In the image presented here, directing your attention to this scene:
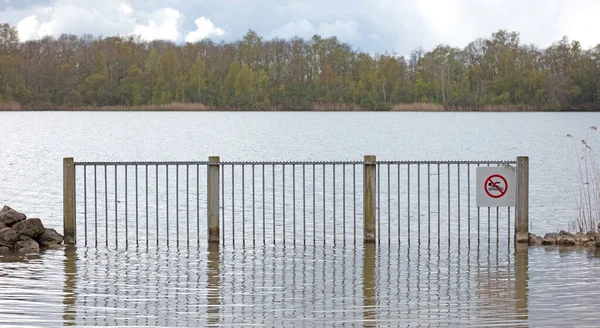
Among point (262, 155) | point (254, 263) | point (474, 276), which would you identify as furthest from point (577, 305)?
point (262, 155)

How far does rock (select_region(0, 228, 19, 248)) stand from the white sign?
7.17 meters

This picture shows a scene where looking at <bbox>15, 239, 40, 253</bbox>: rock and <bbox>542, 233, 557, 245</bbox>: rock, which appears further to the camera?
<bbox>542, 233, 557, 245</bbox>: rock

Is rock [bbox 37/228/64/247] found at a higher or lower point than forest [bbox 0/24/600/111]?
lower

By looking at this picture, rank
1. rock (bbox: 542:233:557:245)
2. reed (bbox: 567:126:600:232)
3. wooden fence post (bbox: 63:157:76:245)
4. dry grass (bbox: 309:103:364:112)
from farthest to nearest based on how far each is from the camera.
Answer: dry grass (bbox: 309:103:364:112) → reed (bbox: 567:126:600:232) → rock (bbox: 542:233:557:245) → wooden fence post (bbox: 63:157:76:245)

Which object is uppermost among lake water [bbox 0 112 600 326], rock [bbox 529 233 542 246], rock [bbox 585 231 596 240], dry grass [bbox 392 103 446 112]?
dry grass [bbox 392 103 446 112]

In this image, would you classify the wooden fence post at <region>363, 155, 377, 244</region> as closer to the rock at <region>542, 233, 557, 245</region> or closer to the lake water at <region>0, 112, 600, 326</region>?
the lake water at <region>0, 112, 600, 326</region>

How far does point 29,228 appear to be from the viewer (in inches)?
632

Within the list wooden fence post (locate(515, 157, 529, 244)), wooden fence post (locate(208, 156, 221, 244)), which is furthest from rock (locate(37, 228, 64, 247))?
wooden fence post (locate(515, 157, 529, 244))

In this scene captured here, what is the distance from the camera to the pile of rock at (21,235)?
15.8 meters

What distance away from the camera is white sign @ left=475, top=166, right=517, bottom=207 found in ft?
52.5

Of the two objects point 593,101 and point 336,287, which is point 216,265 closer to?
point 336,287

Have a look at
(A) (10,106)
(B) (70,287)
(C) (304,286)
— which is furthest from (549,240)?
(A) (10,106)

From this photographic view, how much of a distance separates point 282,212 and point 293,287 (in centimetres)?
1275

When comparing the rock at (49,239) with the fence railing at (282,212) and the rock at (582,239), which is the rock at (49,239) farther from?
the rock at (582,239)
